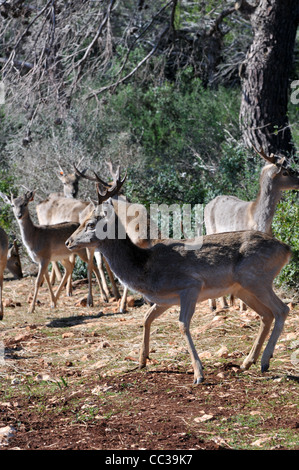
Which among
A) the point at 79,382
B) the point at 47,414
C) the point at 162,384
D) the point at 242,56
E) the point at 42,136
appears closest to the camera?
the point at 47,414

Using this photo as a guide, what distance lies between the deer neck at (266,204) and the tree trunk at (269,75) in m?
3.01

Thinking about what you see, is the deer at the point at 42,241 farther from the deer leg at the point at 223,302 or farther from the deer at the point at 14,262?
the deer leg at the point at 223,302

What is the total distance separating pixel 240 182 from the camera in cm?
1305

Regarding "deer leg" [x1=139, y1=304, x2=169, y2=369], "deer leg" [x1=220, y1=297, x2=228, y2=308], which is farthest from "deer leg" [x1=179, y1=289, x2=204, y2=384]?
"deer leg" [x1=220, y1=297, x2=228, y2=308]

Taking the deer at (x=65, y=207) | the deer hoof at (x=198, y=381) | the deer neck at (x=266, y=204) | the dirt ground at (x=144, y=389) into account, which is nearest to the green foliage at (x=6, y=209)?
the deer at (x=65, y=207)

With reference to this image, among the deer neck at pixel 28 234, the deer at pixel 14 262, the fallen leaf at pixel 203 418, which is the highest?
the deer neck at pixel 28 234

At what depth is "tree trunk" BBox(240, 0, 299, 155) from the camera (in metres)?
12.7

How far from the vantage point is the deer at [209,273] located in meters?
6.60

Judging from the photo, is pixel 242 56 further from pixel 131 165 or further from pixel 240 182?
pixel 240 182

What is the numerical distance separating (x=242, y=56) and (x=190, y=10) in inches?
102

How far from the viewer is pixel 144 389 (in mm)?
6320

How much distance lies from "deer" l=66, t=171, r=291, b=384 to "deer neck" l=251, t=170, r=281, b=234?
9.68 feet
